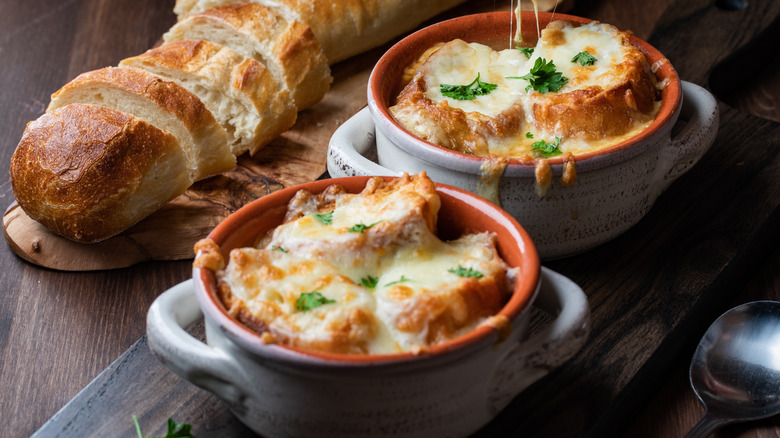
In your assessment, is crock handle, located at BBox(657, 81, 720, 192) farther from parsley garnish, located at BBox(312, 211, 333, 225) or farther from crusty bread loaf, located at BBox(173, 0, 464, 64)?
crusty bread loaf, located at BBox(173, 0, 464, 64)

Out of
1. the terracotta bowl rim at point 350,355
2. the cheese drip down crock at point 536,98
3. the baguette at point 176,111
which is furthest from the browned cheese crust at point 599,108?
the baguette at point 176,111

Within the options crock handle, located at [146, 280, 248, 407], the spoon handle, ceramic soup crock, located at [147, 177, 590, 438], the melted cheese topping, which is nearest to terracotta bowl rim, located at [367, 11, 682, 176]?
the melted cheese topping

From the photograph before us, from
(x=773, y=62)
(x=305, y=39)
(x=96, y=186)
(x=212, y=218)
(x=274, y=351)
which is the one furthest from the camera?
(x=773, y=62)

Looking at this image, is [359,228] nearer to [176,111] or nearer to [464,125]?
[464,125]

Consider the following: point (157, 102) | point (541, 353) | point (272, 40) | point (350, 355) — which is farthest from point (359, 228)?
point (272, 40)

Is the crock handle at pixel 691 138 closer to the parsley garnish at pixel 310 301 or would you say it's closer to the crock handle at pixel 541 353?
the crock handle at pixel 541 353

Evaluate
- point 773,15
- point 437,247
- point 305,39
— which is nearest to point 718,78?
point 773,15

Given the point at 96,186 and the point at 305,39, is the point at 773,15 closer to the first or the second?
the point at 305,39
